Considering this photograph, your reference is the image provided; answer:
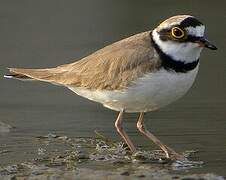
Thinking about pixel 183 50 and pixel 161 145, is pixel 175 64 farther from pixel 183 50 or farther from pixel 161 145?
pixel 161 145

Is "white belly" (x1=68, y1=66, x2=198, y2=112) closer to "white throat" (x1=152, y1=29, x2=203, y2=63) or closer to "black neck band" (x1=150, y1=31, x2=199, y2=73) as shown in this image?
"black neck band" (x1=150, y1=31, x2=199, y2=73)

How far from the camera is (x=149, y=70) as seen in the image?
838cm

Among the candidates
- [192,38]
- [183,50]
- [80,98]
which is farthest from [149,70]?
[80,98]

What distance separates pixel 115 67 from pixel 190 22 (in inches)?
38.9

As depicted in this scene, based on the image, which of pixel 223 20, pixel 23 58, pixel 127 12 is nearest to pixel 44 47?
pixel 23 58

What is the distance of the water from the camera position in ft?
31.0

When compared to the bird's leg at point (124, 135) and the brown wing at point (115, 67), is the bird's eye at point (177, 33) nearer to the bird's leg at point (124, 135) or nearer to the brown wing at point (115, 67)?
the brown wing at point (115, 67)

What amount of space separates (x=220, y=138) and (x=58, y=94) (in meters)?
3.43

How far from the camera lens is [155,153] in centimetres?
892

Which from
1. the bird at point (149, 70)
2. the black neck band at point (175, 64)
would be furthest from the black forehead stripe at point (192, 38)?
the black neck band at point (175, 64)

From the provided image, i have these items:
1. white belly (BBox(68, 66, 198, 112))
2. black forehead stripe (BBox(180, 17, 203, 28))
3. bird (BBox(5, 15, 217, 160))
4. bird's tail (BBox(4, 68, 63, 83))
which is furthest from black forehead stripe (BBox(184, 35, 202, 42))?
bird's tail (BBox(4, 68, 63, 83))

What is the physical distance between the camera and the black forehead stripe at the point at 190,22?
8.27 metres

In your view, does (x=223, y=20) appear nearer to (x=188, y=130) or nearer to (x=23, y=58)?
(x=23, y=58)

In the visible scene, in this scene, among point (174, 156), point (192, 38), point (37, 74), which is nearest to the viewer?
point (192, 38)
